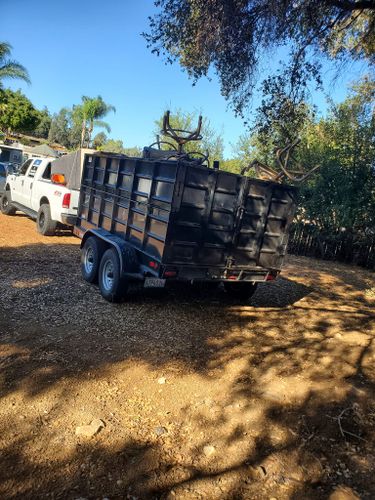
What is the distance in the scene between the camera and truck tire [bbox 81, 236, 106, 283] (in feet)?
23.4

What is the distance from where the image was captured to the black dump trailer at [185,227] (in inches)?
227

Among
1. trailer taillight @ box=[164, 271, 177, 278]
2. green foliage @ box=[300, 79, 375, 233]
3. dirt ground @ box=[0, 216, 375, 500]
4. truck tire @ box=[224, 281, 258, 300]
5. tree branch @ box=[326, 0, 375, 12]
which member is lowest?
dirt ground @ box=[0, 216, 375, 500]

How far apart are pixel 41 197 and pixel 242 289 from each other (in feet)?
20.6

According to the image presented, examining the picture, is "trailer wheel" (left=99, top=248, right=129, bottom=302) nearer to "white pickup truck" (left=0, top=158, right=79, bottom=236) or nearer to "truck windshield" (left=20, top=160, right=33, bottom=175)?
"white pickup truck" (left=0, top=158, right=79, bottom=236)

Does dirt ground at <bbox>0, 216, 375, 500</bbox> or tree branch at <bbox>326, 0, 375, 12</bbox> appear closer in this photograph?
dirt ground at <bbox>0, 216, 375, 500</bbox>

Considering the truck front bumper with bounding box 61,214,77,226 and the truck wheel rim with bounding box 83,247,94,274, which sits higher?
the truck front bumper with bounding box 61,214,77,226

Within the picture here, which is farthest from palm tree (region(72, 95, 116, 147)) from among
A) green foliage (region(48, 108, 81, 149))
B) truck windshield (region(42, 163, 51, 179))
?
truck windshield (region(42, 163, 51, 179))

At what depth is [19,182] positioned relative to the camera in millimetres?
12500

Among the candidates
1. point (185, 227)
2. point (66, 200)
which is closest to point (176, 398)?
point (185, 227)

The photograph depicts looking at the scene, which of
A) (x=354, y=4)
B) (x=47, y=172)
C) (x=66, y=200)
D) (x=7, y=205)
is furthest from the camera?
(x=7, y=205)

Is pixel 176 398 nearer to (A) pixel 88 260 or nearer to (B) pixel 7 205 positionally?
(A) pixel 88 260

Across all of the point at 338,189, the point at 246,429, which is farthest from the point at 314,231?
the point at 246,429

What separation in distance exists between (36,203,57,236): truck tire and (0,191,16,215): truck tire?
2.96 metres

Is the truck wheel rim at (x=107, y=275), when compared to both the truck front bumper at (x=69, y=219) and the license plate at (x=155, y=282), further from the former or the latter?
the truck front bumper at (x=69, y=219)
